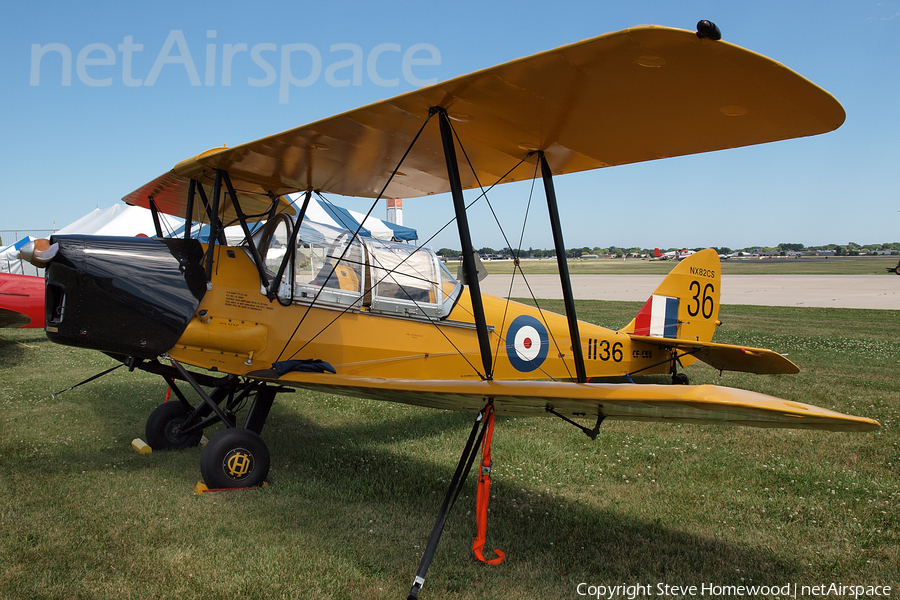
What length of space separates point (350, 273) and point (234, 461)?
165 centimetres

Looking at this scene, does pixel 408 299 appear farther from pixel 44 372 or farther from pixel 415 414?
pixel 44 372

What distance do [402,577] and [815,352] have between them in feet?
30.1

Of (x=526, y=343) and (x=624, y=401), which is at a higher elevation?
(x=624, y=401)

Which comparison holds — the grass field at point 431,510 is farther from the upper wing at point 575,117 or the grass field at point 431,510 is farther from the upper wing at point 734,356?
the upper wing at point 575,117

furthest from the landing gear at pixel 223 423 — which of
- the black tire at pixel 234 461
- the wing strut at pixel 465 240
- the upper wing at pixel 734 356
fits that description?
the upper wing at pixel 734 356

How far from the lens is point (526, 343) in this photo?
532cm

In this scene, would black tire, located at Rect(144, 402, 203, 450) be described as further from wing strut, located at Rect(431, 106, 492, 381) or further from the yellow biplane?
wing strut, located at Rect(431, 106, 492, 381)

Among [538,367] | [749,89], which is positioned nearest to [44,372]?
[538,367]

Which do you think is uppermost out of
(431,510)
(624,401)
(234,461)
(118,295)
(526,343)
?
(118,295)

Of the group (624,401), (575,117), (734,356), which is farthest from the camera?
(734,356)

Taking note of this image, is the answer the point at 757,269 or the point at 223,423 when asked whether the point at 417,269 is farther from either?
the point at 757,269

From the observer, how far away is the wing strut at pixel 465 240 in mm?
3166

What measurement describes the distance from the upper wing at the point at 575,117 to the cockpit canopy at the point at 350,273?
1.84 ft

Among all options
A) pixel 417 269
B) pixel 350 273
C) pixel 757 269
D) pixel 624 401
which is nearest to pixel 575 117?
pixel 624 401
